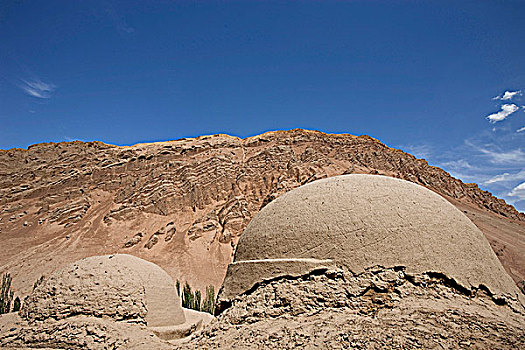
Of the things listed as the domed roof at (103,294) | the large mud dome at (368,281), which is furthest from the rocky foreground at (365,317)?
the domed roof at (103,294)

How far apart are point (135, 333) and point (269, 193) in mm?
24690

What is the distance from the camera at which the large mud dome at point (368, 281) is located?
3504mm

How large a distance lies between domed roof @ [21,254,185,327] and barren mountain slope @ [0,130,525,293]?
16.4 metres

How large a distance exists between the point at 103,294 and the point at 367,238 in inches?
Result: 207

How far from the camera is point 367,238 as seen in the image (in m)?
4.39

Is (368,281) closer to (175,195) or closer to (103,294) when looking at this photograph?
(103,294)

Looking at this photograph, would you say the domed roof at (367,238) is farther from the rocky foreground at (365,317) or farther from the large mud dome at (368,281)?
the rocky foreground at (365,317)

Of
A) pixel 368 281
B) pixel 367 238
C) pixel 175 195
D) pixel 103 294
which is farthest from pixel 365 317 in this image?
pixel 175 195

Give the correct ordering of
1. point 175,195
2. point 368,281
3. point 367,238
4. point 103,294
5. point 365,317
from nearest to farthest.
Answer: point 365,317 → point 368,281 → point 367,238 → point 103,294 → point 175,195

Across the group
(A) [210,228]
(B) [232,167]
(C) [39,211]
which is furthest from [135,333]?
(C) [39,211]

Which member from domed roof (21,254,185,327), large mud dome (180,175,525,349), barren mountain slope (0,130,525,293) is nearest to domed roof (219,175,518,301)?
large mud dome (180,175,525,349)

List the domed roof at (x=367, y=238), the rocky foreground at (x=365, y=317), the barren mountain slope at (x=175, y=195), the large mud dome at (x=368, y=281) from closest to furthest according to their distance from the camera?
the rocky foreground at (x=365, y=317), the large mud dome at (x=368, y=281), the domed roof at (x=367, y=238), the barren mountain slope at (x=175, y=195)

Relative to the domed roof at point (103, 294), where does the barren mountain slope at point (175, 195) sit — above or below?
above

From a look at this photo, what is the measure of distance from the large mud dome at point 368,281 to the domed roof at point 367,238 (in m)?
0.01
